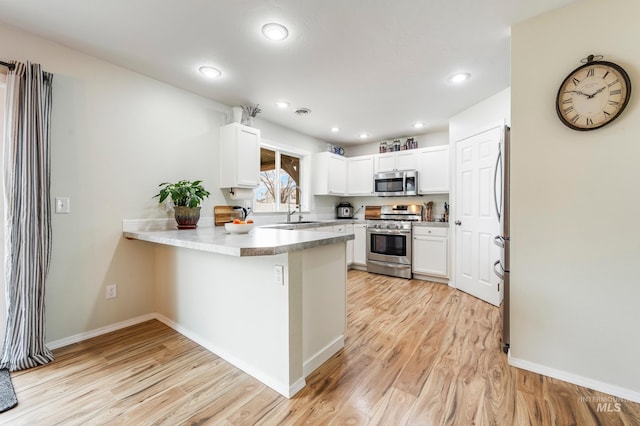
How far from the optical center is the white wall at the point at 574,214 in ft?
5.00

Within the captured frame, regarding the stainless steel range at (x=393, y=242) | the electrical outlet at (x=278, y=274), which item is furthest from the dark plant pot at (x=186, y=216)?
the stainless steel range at (x=393, y=242)

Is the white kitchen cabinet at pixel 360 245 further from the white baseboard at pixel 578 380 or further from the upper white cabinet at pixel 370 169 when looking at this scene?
the white baseboard at pixel 578 380

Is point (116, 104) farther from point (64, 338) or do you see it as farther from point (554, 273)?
point (554, 273)

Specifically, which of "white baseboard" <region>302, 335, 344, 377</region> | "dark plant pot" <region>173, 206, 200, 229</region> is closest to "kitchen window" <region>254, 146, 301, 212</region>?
"dark plant pot" <region>173, 206, 200, 229</region>

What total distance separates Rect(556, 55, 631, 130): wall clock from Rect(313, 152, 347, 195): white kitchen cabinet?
3.45 metres

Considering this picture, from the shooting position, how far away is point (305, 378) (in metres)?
1.72

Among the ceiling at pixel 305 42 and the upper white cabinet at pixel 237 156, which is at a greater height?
the ceiling at pixel 305 42

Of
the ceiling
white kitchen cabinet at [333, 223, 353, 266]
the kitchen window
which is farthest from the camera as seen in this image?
white kitchen cabinet at [333, 223, 353, 266]

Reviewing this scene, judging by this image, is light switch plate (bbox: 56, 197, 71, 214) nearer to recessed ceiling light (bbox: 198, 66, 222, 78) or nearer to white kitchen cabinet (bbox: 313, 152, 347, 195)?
recessed ceiling light (bbox: 198, 66, 222, 78)

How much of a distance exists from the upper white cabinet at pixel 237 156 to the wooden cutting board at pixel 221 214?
0.94ft

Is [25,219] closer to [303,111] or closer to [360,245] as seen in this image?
[303,111]

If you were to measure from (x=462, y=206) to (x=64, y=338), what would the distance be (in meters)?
4.40

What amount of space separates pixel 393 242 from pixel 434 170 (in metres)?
1.34

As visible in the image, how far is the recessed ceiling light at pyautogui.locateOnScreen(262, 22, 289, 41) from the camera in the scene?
1.89m
